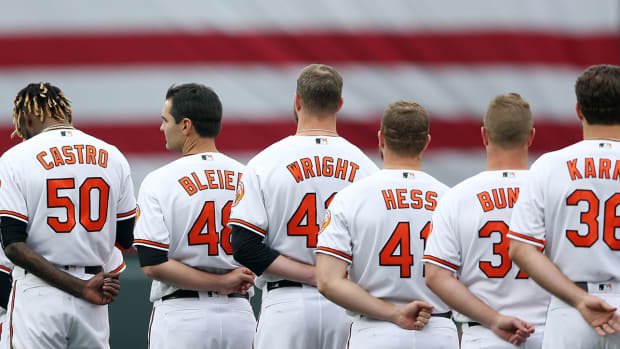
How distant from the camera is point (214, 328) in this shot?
11.8ft

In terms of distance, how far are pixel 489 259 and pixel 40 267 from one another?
1696mm

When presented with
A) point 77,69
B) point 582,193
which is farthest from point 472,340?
point 77,69

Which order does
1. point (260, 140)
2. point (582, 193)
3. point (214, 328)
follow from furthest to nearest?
point (260, 140) < point (214, 328) < point (582, 193)

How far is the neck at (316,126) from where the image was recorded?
3400mm

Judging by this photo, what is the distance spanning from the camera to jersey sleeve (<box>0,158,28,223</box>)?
3.57 metres

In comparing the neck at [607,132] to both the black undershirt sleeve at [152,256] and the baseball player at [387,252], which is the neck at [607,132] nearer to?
the baseball player at [387,252]

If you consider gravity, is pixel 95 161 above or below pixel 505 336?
above

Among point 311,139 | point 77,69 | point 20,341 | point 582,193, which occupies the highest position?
point 77,69

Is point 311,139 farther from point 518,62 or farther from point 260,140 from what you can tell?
point 518,62

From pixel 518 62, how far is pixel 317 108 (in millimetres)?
2473

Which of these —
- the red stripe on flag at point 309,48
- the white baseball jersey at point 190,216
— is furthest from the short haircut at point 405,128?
the red stripe on flag at point 309,48

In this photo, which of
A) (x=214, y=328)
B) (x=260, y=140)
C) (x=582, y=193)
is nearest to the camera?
(x=582, y=193)

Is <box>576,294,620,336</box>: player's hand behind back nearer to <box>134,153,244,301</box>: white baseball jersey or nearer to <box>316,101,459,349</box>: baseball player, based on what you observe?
<box>316,101,459,349</box>: baseball player

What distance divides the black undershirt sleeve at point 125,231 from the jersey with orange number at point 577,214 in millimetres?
1682
